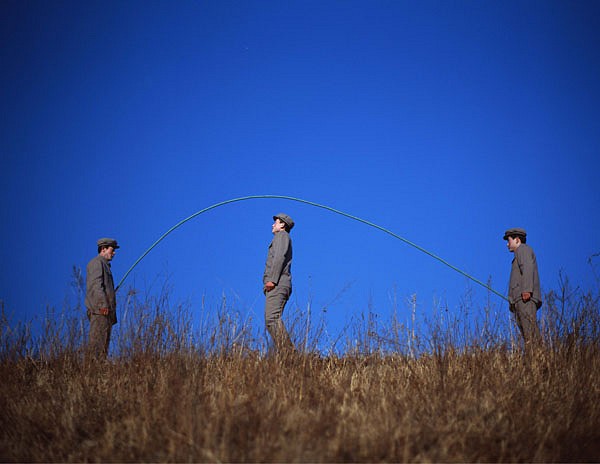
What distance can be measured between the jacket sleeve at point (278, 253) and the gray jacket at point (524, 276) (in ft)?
11.2

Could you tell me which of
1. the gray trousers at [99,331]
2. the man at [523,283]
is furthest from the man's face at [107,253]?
the man at [523,283]

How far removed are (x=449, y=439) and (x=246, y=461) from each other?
55.9 inches

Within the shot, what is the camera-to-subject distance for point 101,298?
846 centimetres

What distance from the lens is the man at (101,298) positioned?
27.4 ft

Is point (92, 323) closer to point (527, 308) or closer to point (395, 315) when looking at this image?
point (395, 315)

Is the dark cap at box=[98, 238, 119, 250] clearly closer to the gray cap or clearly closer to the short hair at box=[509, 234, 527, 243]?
the gray cap

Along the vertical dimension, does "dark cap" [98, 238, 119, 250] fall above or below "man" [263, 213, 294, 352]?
above

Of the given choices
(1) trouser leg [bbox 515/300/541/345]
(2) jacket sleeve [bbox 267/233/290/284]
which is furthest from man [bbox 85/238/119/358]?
(1) trouser leg [bbox 515/300/541/345]

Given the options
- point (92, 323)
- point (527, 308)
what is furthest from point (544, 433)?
point (92, 323)

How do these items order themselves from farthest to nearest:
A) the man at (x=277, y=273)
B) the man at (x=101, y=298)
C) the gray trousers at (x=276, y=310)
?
the man at (x=101, y=298)
the man at (x=277, y=273)
the gray trousers at (x=276, y=310)

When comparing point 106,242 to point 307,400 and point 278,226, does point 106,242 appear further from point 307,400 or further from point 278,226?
point 307,400

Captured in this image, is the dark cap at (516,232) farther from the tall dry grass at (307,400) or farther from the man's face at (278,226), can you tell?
the man's face at (278,226)

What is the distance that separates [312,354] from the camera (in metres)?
6.73

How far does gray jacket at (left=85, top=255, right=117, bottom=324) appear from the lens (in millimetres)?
8453
